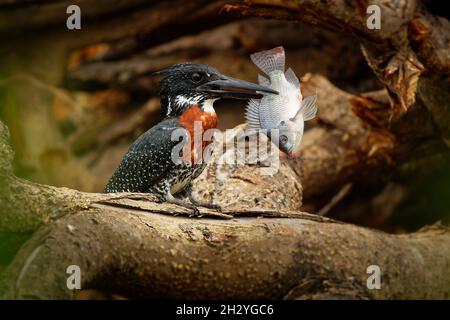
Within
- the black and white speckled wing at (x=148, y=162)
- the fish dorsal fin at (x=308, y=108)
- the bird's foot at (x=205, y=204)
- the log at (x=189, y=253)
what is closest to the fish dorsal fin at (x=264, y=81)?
the fish dorsal fin at (x=308, y=108)

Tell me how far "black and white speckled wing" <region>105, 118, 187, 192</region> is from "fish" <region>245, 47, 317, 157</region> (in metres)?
0.57

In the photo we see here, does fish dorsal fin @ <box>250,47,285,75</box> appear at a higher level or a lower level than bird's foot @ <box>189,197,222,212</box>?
higher

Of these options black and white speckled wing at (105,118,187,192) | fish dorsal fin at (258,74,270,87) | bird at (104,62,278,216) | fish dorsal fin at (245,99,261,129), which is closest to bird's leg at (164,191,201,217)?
bird at (104,62,278,216)

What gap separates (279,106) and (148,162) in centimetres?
88

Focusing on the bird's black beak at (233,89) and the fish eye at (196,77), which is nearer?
the bird's black beak at (233,89)

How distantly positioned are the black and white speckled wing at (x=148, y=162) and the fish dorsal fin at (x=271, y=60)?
673mm

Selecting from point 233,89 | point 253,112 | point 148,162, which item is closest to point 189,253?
point 148,162

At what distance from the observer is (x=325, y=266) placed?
3.79m

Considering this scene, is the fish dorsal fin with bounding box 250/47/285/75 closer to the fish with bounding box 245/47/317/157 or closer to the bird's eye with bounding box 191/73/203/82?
the fish with bounding box 245/47/317/157

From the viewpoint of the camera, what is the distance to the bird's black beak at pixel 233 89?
15.6 feet

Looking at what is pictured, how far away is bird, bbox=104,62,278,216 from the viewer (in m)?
4.63

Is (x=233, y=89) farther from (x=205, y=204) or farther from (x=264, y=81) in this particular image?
(x=205, y=204)

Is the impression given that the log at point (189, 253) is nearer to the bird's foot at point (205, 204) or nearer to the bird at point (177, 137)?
the bird's foot at point (205, 204)
